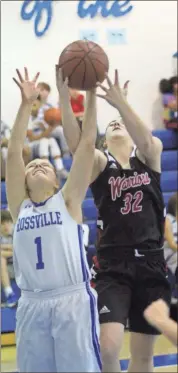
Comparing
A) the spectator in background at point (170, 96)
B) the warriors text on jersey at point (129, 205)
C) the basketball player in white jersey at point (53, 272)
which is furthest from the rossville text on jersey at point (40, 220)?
the spectator in background at point (170, 96)

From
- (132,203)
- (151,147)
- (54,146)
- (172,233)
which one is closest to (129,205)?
(132,203)

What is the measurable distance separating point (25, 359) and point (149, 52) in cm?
491

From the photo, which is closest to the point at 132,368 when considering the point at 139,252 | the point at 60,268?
the point at 139,252

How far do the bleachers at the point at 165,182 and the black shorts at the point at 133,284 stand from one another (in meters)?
0.78

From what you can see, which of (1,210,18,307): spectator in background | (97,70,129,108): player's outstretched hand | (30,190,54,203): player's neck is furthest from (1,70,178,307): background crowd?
(30,190,54,203): player's neck

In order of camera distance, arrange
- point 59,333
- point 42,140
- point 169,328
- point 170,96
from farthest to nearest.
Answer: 1. point 170,96
2. point 42,140
3. point 59,333
4. point 169,328

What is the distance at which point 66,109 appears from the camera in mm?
2625

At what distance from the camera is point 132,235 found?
2.71 metres

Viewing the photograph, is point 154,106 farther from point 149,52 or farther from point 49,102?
point 49,102

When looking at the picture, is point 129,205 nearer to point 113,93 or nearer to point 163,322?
point 113,93

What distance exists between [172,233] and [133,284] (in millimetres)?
1396

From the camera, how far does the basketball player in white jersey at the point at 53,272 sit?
7.71 feet

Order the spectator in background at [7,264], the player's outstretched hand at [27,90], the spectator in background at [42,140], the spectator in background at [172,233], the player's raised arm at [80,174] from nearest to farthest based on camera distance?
the player's raised arm at [80,174]
the player's outstretched hand at [27,90]
the spectator in background at [172,233]
the spectator in background at [7,264]
the spectator in background at [42,140]

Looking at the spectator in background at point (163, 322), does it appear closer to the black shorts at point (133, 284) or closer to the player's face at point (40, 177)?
the black shorts at point (133, 284)
